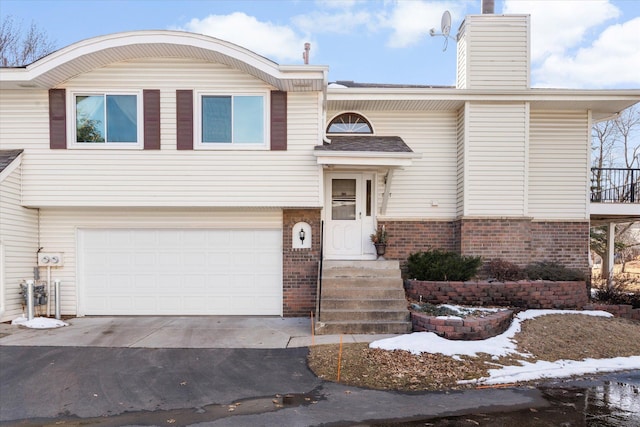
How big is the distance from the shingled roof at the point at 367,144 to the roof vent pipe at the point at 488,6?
3.89 metres

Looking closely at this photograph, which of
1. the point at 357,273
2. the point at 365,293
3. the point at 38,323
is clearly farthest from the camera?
the point at 357,273

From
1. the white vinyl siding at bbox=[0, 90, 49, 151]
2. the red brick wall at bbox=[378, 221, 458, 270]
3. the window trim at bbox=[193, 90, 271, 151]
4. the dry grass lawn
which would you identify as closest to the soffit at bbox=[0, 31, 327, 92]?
the white vinyl siding at bbox=[0, 90, 49, 151]

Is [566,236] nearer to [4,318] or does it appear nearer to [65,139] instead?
[65,139]

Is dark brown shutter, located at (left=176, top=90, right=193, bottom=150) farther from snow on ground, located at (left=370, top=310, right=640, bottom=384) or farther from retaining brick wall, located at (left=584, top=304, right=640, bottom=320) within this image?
retaining brick wall, located at (left=584, top=304, right=640, bottom=320)

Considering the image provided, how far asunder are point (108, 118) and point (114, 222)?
2377 millimetres

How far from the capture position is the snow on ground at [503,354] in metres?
6.00

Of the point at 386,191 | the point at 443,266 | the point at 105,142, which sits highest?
the point at 105,142

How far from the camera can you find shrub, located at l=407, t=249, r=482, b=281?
9.38 m

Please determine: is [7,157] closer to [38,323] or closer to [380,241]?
[38,323]

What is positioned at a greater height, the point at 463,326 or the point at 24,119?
the point at 24,119

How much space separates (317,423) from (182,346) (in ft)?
12.1

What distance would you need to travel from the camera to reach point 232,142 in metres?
9.49

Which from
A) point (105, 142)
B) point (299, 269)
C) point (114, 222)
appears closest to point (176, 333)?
point (299, 269)

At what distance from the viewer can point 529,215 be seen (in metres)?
10.6
